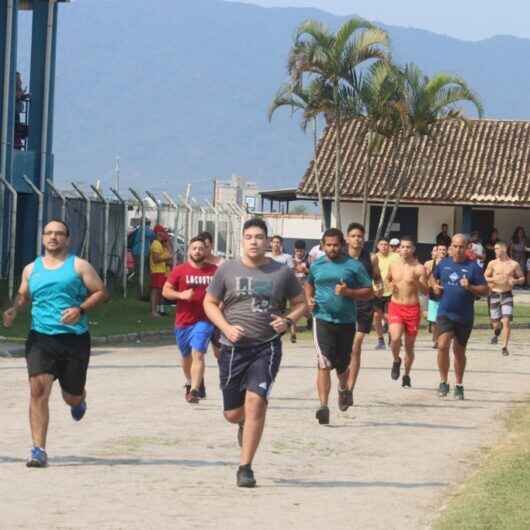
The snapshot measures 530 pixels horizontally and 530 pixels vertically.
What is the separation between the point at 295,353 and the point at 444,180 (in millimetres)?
30750

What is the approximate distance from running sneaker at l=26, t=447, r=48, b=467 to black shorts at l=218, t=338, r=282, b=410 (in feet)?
4.38

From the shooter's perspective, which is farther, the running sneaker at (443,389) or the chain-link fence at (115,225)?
the chain-link fence at (115,225)

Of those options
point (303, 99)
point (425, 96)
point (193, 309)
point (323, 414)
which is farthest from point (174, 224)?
point (323, 414)

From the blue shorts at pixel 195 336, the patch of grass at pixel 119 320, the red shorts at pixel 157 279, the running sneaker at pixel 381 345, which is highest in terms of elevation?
the blue shorts at pixel 195 336

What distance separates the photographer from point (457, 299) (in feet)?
59.1

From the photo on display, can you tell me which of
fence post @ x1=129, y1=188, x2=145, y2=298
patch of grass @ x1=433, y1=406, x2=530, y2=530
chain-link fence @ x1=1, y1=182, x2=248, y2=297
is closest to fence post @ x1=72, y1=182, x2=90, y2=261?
chain-link fence @ x1=1, y1=182, x2=248, y2=297

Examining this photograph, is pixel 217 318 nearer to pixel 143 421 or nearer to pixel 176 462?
pixel 176 462

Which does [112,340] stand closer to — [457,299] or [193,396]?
[457,299]

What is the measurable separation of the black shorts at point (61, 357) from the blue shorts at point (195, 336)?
13.5 feet

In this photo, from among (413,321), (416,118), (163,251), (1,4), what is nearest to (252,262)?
(413,321)

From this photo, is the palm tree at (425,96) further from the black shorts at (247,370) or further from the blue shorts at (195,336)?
the black shorts at (247,370)

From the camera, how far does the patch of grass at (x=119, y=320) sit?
2691 cm

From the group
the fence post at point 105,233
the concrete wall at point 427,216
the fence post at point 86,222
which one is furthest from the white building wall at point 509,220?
the fence post at point 86,222

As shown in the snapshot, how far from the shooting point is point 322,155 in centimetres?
5669
